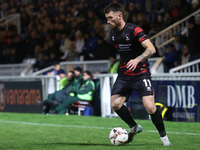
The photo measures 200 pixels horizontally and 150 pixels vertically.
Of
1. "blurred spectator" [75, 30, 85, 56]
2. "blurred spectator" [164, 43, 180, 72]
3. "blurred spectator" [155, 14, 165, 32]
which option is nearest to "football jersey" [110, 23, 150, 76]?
"blurred spectator" [164, 43, 180, 72]

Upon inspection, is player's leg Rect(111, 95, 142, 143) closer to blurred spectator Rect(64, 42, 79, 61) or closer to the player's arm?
the player's arm

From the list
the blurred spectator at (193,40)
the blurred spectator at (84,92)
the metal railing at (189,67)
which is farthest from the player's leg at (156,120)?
the blurred spectator at (193,40)

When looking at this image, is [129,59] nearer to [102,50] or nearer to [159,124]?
[159,124]

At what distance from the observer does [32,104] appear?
51.0 ft

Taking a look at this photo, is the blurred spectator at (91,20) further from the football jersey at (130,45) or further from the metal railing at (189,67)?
the football jersey at (130,45)

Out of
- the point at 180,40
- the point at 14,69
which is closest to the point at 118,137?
the point at 180,40

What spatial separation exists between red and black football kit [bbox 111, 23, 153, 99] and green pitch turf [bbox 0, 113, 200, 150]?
94 cm

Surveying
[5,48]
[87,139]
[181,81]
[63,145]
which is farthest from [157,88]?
[5,48]

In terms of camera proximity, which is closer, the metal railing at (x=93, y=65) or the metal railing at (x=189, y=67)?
the metal railing at (x=189, y=67)

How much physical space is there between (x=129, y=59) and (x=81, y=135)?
2.51 meters

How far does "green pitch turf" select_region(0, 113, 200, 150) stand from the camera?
24.1ft

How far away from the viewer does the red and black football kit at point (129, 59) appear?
284 inches

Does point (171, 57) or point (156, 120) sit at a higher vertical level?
point (171, 57)

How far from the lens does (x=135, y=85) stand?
24.1ft
